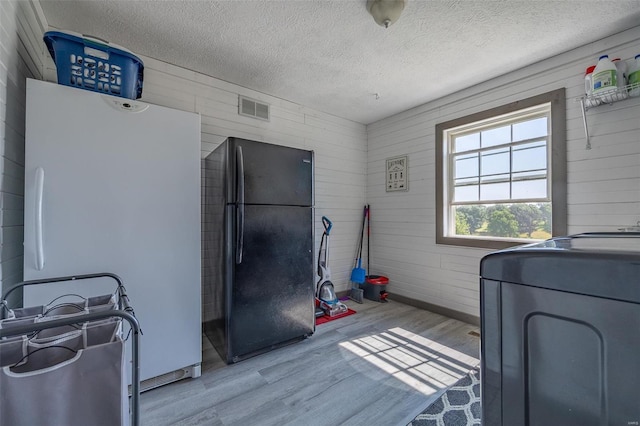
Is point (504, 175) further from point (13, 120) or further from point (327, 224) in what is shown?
point (13, 120)

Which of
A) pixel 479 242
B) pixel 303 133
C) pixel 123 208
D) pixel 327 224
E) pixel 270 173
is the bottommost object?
pixel 479 242

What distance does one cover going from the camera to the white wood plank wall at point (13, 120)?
1.33 metres

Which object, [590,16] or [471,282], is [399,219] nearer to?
[471,282]

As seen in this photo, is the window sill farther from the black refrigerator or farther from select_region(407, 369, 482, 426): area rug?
the black refrigerator

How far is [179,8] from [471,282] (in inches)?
141

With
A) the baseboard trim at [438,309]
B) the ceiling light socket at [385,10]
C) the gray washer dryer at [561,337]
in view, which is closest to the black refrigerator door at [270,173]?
the ceiling light socket at [385,10]

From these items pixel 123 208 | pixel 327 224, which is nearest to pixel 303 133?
pixel 327 224

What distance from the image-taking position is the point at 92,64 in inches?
66.1

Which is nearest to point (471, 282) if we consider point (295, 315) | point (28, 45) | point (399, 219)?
point (399, 219)

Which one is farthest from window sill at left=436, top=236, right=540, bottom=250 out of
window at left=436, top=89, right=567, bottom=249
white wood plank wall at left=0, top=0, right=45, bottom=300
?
white wood plank wall at left=0, top=0, right=45, bottom=300

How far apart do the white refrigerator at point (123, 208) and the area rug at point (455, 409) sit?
5.25ft

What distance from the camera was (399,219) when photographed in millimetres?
3674

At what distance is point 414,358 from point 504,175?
2.05 meters

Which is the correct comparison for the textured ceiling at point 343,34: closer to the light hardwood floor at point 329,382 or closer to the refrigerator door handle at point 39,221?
the refrigerator door handle at point 39,221
